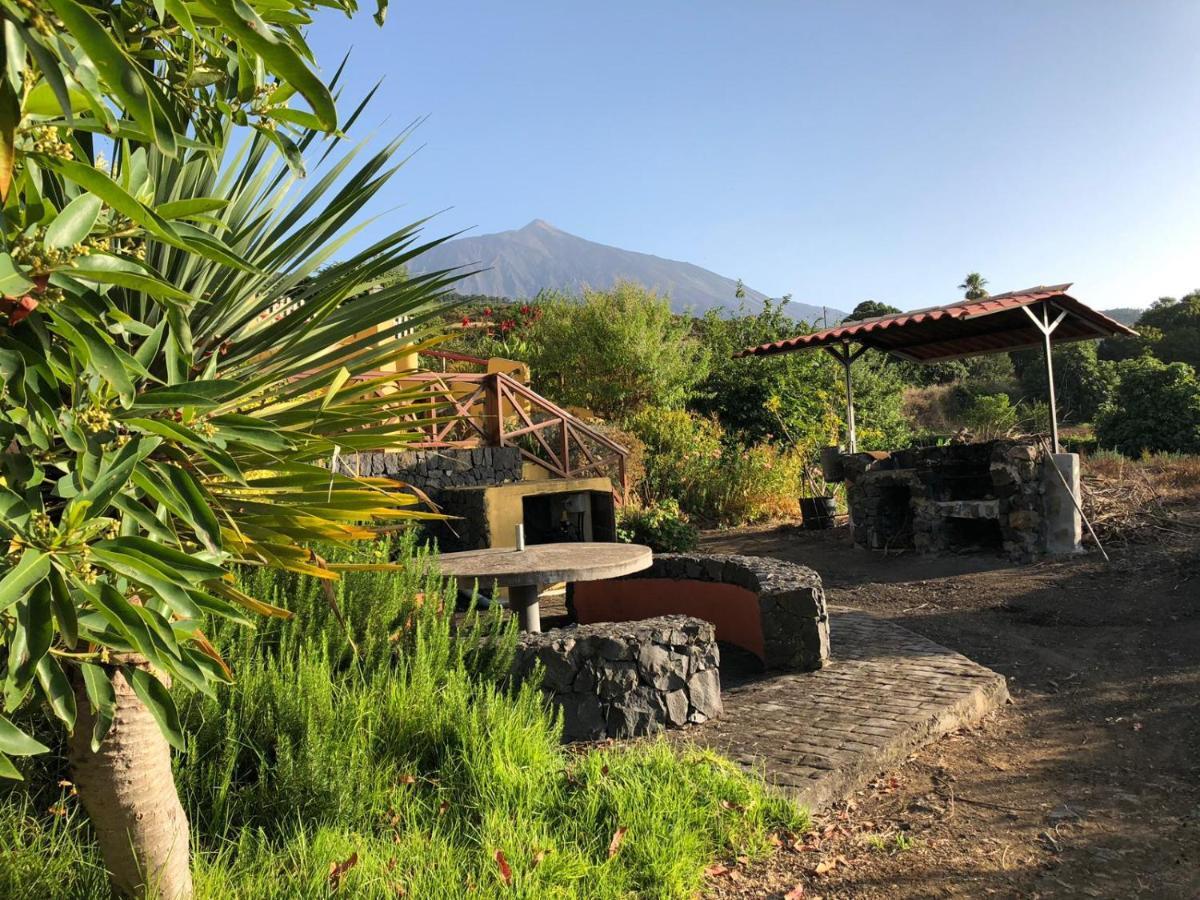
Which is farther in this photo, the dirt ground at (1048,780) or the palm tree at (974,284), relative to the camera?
the palm tree at (974,284)

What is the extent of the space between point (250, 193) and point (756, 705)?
3.74 metres

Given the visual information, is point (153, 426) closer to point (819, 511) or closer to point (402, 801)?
point (402, 801)

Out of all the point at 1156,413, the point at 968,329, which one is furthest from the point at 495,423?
the point at 1156,413

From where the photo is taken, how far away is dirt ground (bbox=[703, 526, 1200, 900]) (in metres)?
3.10

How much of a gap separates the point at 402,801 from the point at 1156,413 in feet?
59.7

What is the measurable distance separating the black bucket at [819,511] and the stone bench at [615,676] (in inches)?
332

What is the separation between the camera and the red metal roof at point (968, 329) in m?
10.2

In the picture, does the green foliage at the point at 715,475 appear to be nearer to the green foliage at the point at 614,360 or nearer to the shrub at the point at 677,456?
the shrub at the point at 677,456

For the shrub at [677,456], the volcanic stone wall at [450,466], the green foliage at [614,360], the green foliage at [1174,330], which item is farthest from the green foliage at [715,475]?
the green foliage at [1174,330]

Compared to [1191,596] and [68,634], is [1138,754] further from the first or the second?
[68,634]

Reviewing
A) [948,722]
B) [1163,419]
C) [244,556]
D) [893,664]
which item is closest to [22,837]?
[244,556]

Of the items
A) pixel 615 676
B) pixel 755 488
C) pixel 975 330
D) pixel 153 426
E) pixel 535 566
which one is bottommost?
pixel 615 676

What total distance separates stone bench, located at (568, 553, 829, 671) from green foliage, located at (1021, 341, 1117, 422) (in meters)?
22.0

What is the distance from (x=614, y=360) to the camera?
16781mm
